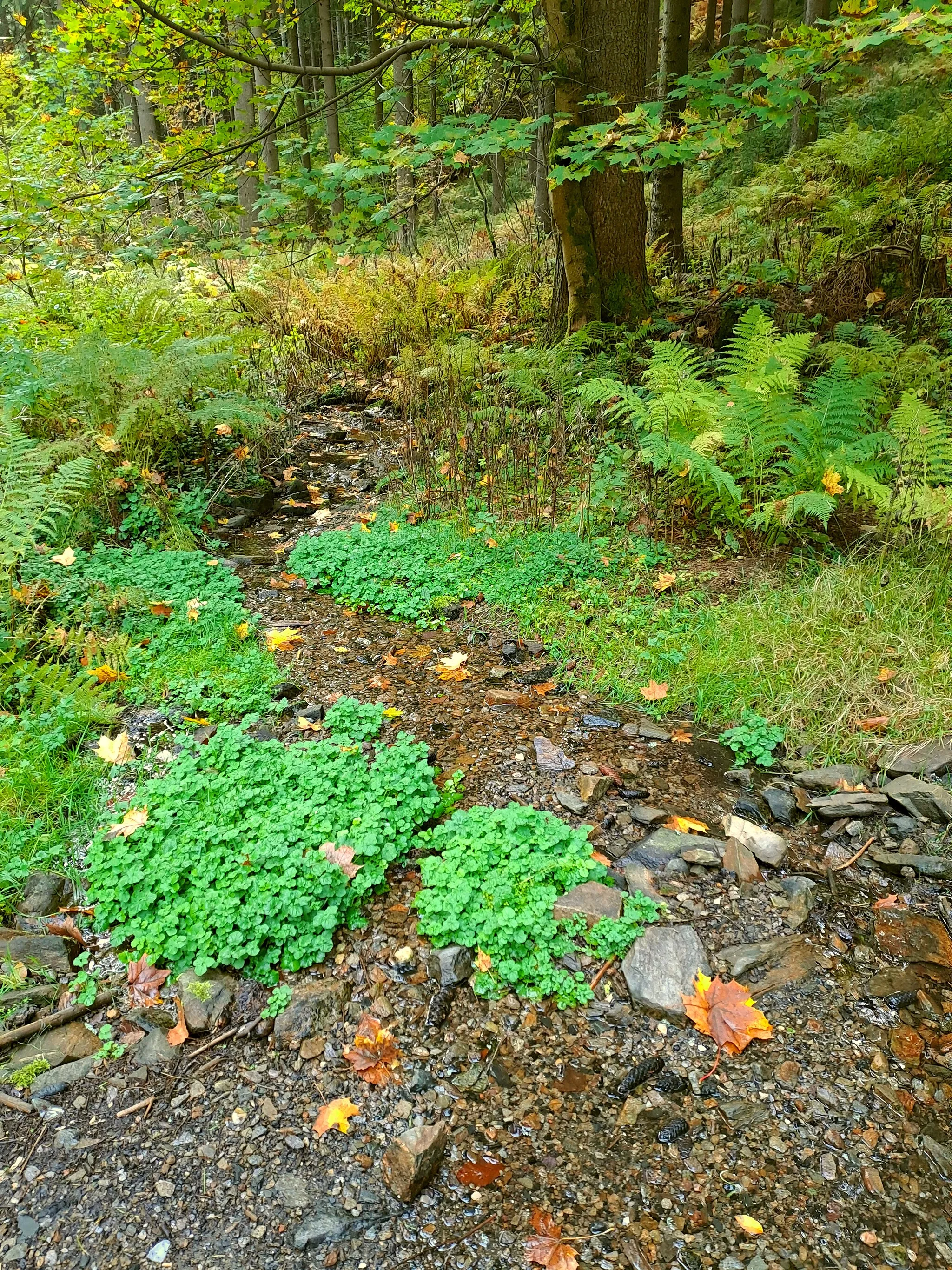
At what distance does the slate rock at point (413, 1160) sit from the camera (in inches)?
79.5

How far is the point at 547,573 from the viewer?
468cm

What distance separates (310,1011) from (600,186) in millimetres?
6825

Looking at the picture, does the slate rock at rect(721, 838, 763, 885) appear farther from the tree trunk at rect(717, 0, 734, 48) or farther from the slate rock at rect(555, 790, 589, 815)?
the tree trunk at rect(717, 0, 734, 48)

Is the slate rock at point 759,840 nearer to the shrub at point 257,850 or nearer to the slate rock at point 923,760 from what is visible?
the slate rock at point 923,760

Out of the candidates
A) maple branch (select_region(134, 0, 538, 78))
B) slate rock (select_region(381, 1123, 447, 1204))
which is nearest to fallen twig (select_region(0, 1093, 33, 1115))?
slate rock (select_region(381, 1123, 447, 1204))

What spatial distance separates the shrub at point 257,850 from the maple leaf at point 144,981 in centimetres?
4

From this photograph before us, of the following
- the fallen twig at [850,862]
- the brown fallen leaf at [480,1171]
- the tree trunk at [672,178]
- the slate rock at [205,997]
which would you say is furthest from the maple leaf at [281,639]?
the tree trunk at [672,178]

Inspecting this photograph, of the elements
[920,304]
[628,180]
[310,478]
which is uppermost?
[628,180]

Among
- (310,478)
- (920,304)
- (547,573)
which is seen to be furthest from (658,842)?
(920,304)

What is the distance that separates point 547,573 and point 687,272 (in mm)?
5529

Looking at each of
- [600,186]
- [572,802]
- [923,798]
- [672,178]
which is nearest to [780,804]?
[923,798]

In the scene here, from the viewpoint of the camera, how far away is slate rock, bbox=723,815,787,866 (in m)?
2.98

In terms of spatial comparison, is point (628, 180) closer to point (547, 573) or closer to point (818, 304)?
point (818, 304)

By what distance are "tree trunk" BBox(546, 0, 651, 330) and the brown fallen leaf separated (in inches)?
244
